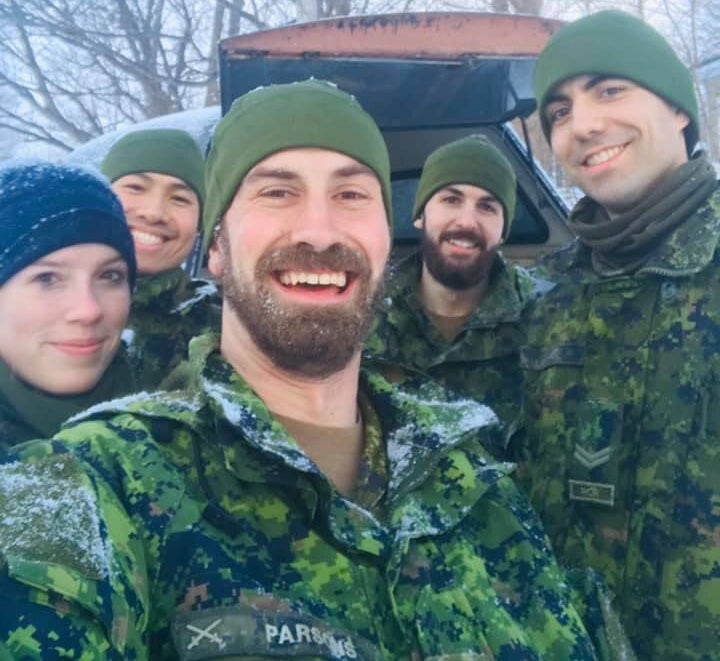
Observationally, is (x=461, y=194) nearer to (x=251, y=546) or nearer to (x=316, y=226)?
(x=316, y=226)

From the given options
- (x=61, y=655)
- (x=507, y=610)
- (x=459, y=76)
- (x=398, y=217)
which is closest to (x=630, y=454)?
(x=507, y=610)

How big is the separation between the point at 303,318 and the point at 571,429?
95 cm

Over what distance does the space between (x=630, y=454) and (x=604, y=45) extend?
3.97 ft

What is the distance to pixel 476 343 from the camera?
3047 millimetres

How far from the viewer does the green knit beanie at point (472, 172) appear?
11.7 ft

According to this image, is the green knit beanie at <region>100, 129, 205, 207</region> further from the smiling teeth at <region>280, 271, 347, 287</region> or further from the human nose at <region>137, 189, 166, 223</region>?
the smiling teeth at <region>280, 271, 347, 287</region>

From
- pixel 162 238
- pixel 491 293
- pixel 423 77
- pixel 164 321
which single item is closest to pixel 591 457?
pixel 491 293

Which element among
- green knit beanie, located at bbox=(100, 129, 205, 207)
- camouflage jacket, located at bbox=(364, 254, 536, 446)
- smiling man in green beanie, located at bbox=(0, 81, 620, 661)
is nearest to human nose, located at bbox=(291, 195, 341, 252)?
smiling man in green beanie, located at bbox=(0, 81, 620, 661)

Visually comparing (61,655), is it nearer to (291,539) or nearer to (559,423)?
(291,539)

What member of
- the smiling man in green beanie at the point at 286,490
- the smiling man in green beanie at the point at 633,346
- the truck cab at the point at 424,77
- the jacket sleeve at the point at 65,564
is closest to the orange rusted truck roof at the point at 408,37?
the truck cab at the point at 424,77

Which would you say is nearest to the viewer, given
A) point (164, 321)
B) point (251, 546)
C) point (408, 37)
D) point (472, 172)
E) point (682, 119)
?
point (251, 546)

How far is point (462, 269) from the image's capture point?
11.0 feet

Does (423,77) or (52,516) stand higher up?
(423,77)

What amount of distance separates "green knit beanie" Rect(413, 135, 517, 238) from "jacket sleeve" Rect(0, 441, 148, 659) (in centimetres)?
253
